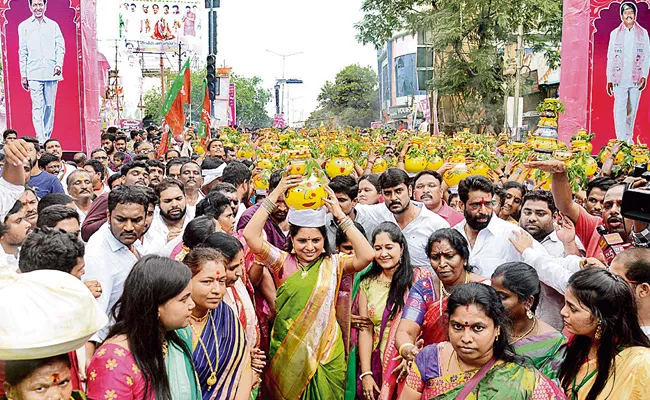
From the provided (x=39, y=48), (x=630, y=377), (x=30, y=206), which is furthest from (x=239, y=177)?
(x=39, y=48)

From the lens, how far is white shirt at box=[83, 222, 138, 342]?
388cm

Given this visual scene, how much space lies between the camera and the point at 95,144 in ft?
38.3

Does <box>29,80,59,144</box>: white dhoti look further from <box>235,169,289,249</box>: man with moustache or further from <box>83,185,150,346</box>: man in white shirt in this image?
<box>83,185,150,346</box>: man in white shirt

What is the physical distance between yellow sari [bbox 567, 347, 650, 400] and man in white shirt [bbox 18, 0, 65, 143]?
9980 millimetres

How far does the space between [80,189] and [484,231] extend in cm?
354

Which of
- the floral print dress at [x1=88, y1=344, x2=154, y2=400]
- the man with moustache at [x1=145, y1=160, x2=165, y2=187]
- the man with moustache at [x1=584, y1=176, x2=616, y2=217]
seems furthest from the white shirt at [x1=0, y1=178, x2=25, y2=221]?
the man with moustache at [x1=584, y1=176, x2=616, y2=217]

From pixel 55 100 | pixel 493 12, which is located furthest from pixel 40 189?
pixel 493 12

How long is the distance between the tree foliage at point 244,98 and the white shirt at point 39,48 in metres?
44.7

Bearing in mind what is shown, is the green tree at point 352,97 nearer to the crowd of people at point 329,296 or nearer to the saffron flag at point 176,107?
the saffron flag at point 176,107

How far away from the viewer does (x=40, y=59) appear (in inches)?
428

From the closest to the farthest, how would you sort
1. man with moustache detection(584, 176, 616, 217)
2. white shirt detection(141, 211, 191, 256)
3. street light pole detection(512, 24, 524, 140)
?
white shirt detection(141, 211, 191, 256) < man with moustache detection(584, 176, 616, 217) < street light pole detection(512, 24, 524, 140)

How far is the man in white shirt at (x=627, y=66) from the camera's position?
1146cm

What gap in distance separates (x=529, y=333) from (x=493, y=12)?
846 inches

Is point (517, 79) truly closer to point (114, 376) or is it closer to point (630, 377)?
point (630, 377)
